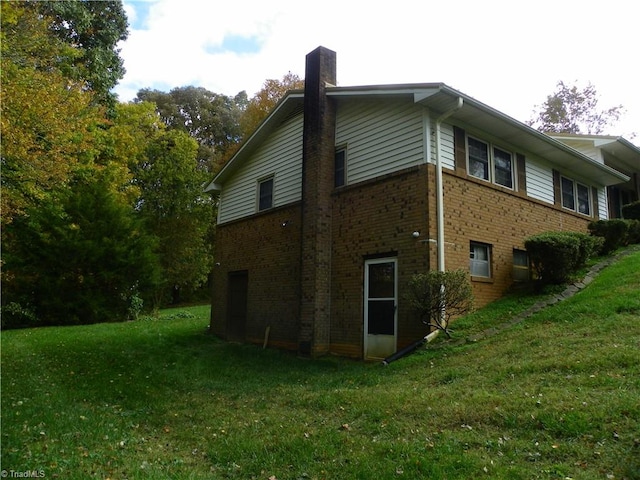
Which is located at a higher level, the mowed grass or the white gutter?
the white gutter

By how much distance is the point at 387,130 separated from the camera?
11297 mm

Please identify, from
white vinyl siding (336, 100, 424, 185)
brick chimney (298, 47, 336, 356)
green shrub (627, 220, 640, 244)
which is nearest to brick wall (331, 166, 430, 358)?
brick chimney (298, 47, 336, 356)

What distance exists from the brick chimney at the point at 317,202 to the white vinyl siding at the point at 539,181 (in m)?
5.57

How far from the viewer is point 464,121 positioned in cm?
1123

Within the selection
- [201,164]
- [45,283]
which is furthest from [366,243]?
[201,164]

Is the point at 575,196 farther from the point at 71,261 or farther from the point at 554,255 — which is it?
the point at 71,261

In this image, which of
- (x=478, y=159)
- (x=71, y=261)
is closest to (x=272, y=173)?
(x=478, y=159)

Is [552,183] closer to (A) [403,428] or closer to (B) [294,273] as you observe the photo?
(B) [294,273]

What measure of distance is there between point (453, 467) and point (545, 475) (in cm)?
71

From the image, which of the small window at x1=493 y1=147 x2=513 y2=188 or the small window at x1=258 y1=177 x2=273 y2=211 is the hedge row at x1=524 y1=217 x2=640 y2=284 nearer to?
the small window at x1=493 y1=147 x2=513 y2=188

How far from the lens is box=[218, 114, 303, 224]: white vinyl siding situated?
13.8 meters

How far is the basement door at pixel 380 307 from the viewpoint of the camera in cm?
1027

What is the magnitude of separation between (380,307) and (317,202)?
10.5ft

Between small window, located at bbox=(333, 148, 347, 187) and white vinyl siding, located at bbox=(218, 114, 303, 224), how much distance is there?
1298mm
